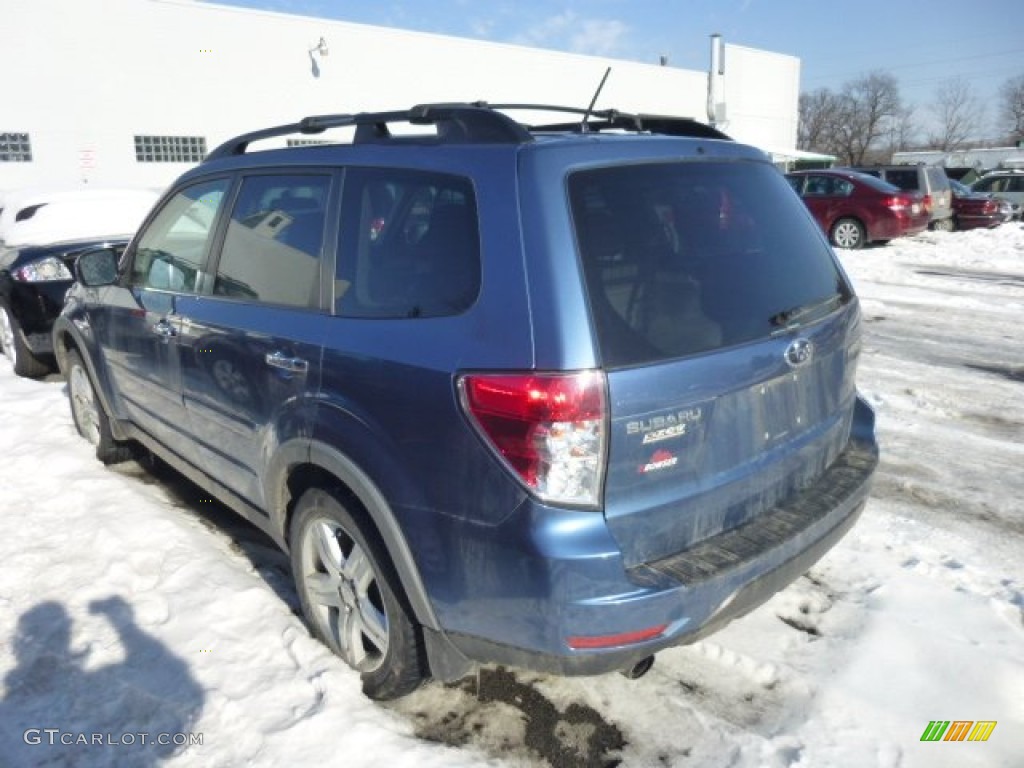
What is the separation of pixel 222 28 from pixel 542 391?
26417mm

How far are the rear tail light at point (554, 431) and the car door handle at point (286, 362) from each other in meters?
0.90

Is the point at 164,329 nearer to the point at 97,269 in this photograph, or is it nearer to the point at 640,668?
the point at 97,269

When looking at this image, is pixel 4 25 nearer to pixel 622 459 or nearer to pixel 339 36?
pixel 339 36

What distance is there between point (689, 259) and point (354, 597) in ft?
5.29

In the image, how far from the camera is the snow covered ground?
2.66m

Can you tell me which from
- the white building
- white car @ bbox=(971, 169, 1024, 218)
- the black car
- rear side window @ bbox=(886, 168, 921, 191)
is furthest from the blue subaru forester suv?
white car @ bbox=(971, 169, 1024, 218)

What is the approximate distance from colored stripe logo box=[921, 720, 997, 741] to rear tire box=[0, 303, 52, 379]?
6937mm

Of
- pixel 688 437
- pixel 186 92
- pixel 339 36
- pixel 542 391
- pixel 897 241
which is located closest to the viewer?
pixel 542 391

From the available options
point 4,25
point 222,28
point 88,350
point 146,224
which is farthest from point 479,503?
point 222,28

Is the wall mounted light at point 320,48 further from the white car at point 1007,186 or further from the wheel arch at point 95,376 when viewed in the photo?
the wheel arch at point 95,376

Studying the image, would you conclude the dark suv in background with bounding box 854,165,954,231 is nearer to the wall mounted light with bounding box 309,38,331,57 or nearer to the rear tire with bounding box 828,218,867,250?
the rear tire with bounding box 828,218,867,250

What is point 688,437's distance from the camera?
235 centimetres

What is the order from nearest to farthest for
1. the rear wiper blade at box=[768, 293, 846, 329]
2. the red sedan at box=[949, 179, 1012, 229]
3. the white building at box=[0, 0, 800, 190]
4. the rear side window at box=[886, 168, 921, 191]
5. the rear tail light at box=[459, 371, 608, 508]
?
1. the rear tail light at box=[459, 371, 608, 508]
2. the rear wiper blade at box=[768, 293, 846, 329]
3. the rear side window at box=[886, 168, 921, 191]
4. the red sedan at box=[949, 179, 1012, 229]
5. the white building at box=[0, 0, 800, 190]

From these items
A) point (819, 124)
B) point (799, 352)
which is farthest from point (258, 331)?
point (819, 124)
